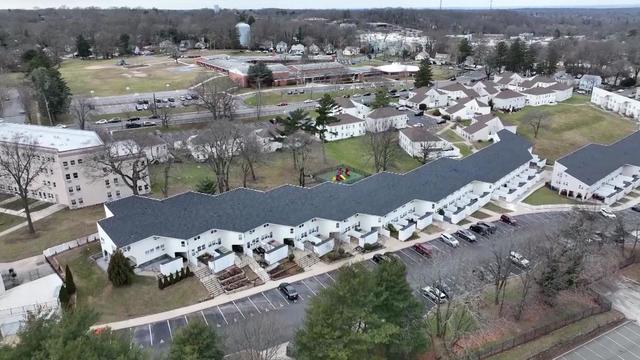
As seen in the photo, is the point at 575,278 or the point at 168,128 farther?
the point at 168,128

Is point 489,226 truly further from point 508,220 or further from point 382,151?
point 382,151

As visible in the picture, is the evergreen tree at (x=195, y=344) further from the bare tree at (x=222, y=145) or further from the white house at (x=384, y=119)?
the white house at (x=384, y=119)

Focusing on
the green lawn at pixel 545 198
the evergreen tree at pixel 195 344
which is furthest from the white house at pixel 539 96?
the evergreen tree at pixel 195 344

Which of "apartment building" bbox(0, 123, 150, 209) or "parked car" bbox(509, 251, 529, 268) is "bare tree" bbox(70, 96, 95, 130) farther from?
"parked car" bbox(509, 251, 529, 268)

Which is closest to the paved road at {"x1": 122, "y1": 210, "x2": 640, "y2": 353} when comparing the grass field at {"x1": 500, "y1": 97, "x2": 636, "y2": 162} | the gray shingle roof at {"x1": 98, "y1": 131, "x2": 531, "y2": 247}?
the gray shingle roof at {"x1": 98, "y1": 131, "x2": 531, "y2": 247}

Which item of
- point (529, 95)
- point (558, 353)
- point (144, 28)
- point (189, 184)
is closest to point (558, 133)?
point (529, 95)

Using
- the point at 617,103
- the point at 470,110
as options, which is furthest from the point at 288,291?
the point at 617,103

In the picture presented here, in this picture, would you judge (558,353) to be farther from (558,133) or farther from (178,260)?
(558,133)
